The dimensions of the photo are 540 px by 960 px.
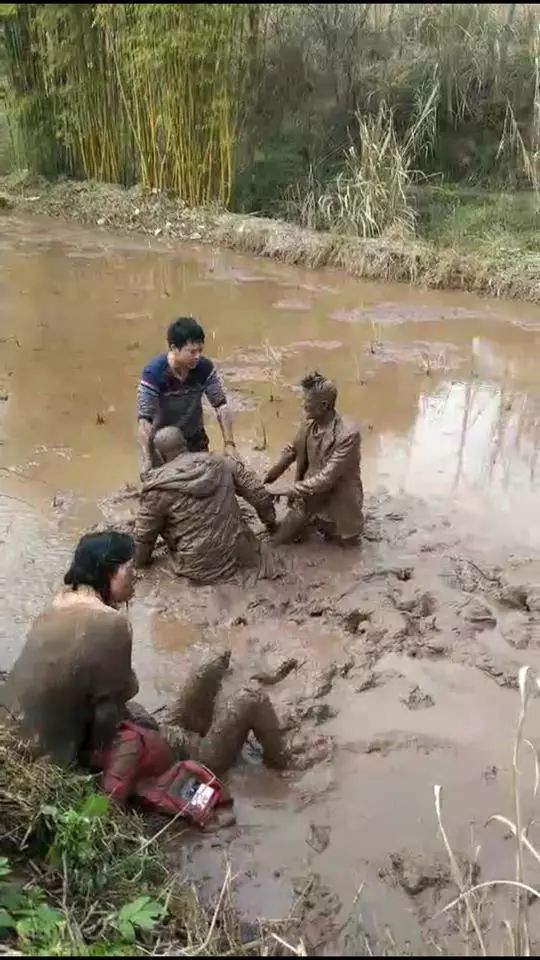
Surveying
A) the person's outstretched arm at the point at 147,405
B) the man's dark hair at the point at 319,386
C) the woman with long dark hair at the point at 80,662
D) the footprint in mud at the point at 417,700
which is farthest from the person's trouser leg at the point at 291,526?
the woman with long dark hair at the point at 80,662

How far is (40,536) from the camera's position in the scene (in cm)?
582

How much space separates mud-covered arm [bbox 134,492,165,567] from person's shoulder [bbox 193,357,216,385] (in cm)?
83

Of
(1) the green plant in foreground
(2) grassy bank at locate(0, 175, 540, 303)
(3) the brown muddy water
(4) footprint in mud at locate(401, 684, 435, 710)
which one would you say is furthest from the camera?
(2) grassy bank at locate(0, 175, 540, 303)

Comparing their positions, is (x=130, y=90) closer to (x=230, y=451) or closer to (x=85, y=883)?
(x=230, y=451)

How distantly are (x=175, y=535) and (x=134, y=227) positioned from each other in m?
8.48

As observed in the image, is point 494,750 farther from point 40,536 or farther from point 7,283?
point 7,283

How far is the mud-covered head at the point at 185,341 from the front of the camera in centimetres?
513

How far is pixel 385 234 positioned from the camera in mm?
11164

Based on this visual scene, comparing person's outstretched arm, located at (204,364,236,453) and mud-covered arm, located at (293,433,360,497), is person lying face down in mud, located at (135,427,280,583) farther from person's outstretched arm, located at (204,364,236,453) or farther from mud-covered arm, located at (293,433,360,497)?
person's outstretched arm, located at (204,364,236,453)

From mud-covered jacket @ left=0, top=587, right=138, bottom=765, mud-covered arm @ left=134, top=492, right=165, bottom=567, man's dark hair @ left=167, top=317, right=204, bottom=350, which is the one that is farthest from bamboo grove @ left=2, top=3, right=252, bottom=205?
mud-covered jacket @ left=0, top=587, right=138, bottom=765

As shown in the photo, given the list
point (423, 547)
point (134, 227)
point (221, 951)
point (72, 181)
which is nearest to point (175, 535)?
point (423, 547)

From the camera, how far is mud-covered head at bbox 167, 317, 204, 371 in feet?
16.8

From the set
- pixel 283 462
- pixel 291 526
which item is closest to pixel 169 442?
pixel 283 462

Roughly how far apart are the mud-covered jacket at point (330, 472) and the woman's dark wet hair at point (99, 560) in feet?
6.89
